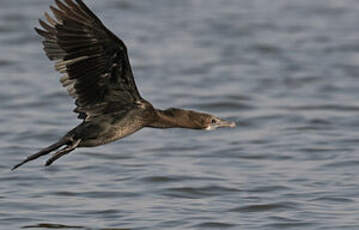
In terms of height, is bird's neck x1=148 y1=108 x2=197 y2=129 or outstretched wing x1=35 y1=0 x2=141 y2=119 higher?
outstretched wing x1=35 y1=0 x2=141 y2=119

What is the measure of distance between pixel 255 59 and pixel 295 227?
7648 millimetres

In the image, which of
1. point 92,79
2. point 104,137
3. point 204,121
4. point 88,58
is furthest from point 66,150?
point 204,121

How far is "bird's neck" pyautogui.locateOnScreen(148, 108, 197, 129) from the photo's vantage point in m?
8.81

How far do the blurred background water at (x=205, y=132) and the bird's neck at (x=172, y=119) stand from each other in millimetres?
804

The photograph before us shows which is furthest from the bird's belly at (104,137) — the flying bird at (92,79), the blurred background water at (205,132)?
the blurred background water at (205,132)

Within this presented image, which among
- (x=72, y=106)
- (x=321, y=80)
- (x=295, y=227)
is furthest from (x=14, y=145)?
(x=321, y=80)

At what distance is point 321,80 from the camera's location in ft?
48.4

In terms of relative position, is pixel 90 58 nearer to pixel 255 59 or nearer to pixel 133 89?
pixel 133 89

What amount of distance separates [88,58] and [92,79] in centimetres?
23

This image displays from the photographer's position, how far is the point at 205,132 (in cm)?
1243

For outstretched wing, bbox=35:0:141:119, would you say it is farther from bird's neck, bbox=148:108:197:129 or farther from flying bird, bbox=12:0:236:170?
bird's neck, bbox=148:108:197:129

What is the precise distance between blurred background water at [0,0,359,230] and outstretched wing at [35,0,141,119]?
109 cm

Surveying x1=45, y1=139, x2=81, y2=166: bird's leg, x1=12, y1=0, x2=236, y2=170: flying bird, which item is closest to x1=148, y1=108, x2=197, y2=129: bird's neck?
x1=12, y1=0, x2=236, y2=170: flying bird

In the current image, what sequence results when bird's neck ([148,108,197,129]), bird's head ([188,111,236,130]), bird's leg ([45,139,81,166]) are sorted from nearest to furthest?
bird's leg ([45,139,81,166]) < bird's neck ([148,108,197,129]) < bird's head ([188,111,236,130])
